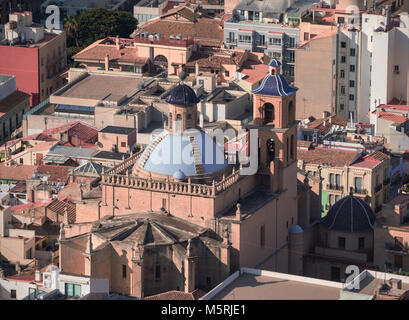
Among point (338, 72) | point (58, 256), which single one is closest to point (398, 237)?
point (58, 256)

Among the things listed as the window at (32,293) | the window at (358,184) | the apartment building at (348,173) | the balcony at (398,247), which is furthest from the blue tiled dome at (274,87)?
the window at (32,293)

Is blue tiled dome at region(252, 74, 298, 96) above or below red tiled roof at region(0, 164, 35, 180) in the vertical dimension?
above

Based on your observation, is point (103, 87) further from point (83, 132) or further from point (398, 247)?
point (398, 247)

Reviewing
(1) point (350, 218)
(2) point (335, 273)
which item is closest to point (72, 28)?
(1) point (350, 218)

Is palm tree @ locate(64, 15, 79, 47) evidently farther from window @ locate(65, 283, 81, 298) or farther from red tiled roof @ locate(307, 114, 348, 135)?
window @ locate(65, 283, 81, 298)

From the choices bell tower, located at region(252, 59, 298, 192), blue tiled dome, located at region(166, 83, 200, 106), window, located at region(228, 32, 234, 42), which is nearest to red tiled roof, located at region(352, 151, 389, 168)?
bell tower, located at region(252, 59, 298, 192)
